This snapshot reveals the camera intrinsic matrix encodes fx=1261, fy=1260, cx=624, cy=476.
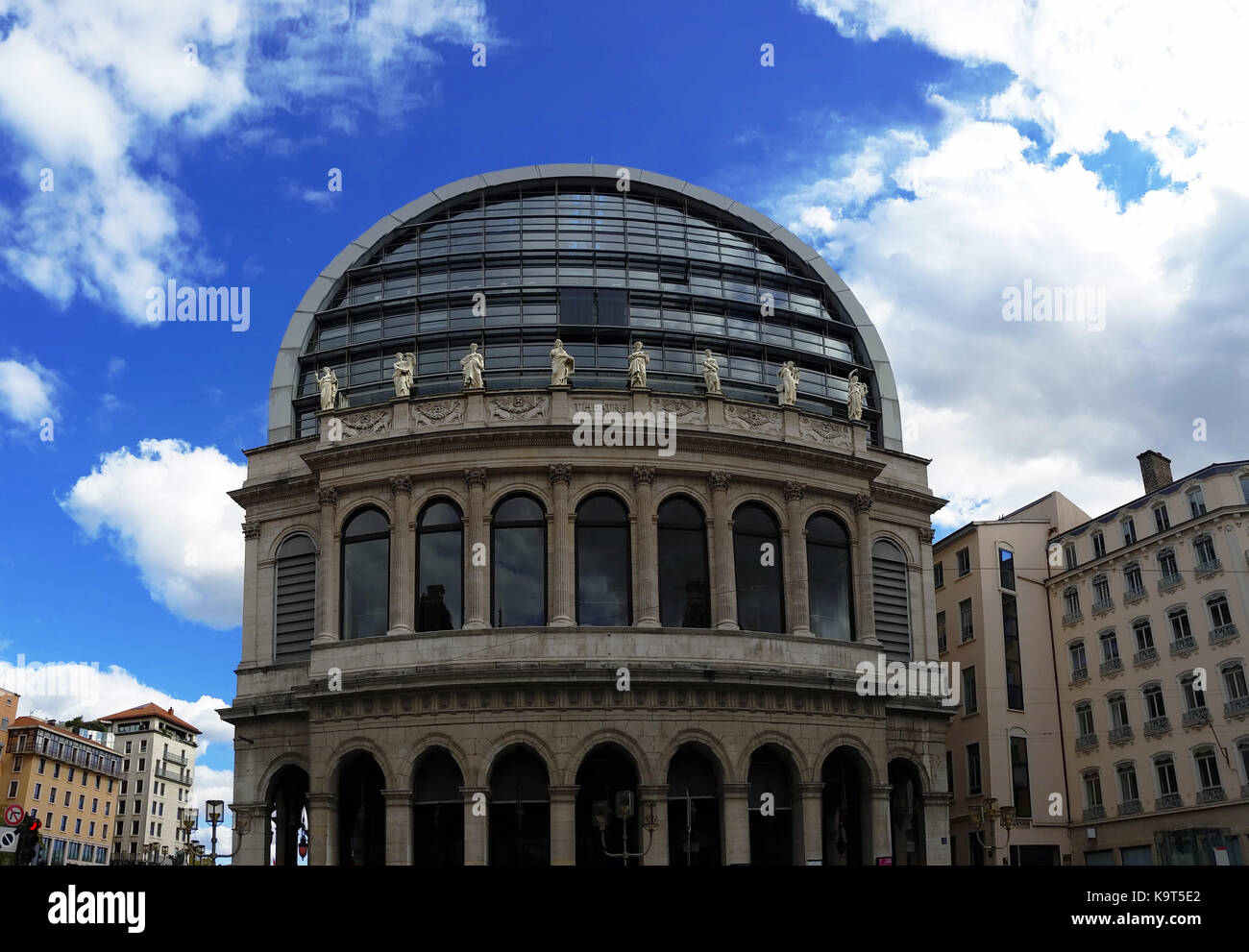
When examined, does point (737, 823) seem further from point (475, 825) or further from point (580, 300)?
point (580, 300)

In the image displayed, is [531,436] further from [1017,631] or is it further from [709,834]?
[1017,631]

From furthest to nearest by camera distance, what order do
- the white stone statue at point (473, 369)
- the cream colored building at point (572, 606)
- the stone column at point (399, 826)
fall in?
the white stone statue at point (473, 369) → the cream colored building at point (572, 606) → the stone column at point (399, 826)

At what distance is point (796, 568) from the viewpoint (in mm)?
42250

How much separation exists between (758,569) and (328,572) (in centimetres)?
1443

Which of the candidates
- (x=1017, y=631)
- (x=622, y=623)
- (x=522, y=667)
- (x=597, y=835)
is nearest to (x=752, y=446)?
(x=622, y=623)

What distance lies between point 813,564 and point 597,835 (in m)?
11.8

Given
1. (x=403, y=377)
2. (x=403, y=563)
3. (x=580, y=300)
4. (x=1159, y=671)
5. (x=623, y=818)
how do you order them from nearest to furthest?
1. (x=623, y=818)
2. (x=403, y=563)
3. (x=403, y=377)
4. (x=580, y=300)
5. (x=1159, y=671)

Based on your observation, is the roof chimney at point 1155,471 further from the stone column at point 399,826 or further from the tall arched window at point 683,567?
the stone column at point 399,826

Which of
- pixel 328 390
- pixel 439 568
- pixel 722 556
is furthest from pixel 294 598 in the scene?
pixel 722 556

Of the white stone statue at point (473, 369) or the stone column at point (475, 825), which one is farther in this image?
the white stone statue at point (473, 369)

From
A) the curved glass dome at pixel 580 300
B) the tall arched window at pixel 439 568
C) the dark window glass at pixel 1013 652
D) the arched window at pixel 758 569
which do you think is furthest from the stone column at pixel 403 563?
the dark window glass at pixel 1013 652

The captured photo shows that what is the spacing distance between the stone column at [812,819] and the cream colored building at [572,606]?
0.28 feet

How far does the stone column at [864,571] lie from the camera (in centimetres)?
4322

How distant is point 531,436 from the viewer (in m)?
41.6
